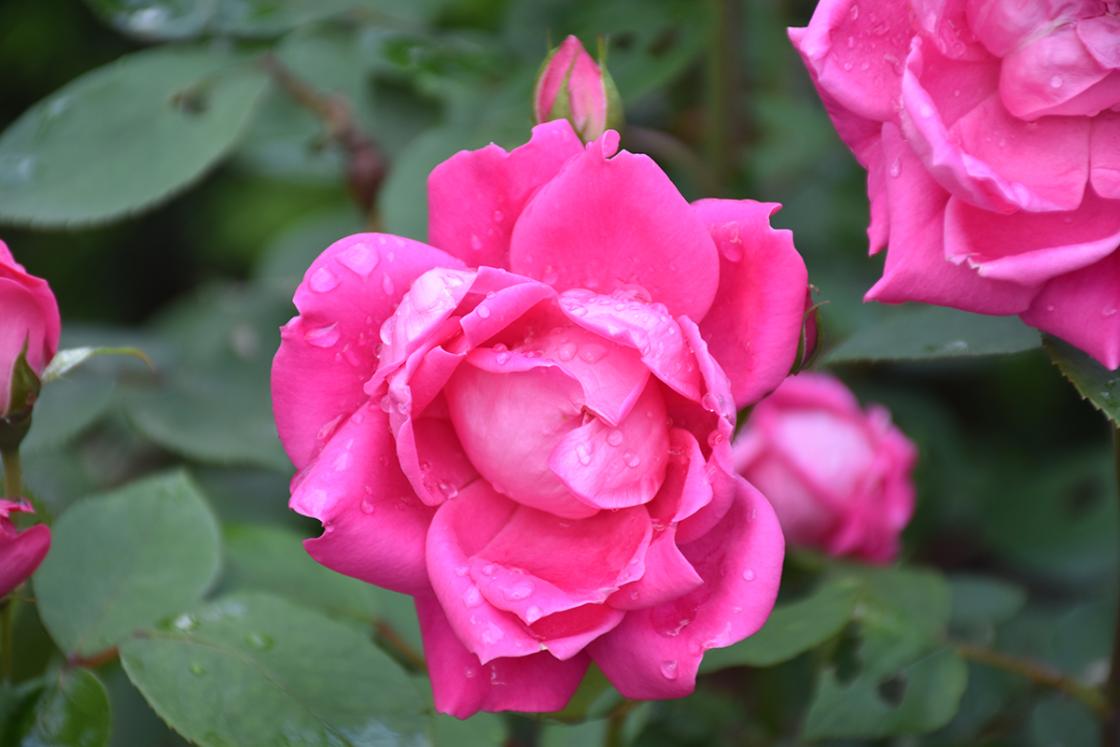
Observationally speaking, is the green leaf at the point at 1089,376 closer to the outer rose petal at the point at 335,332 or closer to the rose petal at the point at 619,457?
the rose petal at the point at 619,457

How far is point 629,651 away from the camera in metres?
0.73

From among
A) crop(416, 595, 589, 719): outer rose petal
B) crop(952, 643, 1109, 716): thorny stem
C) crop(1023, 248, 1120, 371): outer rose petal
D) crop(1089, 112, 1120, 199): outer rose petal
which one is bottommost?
crop(952, 643, 1109, 716): thorny stem

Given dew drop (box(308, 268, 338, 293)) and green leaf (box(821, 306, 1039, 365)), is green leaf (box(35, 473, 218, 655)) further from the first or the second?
green leaf (box(821, 306, 1039, 365))

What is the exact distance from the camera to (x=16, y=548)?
78 centimetres

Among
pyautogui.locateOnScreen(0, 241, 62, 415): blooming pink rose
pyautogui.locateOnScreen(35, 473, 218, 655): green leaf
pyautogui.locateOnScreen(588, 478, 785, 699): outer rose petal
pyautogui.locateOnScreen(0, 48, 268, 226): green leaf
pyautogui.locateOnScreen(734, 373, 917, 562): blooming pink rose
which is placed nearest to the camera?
pyautogui.locateOnScreen(588, 478, 785, 699): outer rose petal

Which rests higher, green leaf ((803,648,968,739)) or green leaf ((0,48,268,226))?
green leaf ((0,48,268,226))

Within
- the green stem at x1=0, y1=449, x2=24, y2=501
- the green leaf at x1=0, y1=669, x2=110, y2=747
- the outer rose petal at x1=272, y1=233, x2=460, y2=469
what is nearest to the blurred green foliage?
the green leaf at x1=0, y1=669, x2=110, y2=747

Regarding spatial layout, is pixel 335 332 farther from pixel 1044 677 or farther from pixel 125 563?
pixel 1044 677

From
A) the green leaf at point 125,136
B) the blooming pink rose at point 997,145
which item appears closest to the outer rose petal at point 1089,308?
the blooming pink rose at point 997,145

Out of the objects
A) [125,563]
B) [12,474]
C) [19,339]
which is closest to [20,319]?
[19,339]

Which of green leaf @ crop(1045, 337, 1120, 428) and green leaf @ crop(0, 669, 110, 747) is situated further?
green leaf @ crop(0, 669, 110, 747)

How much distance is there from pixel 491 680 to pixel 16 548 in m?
0.32

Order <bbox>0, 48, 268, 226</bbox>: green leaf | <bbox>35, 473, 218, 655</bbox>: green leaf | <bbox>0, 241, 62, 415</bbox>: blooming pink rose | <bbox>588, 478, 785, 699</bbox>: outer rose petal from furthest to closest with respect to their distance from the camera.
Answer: <bbox>0, 48, 268, 226</bbox>: green leaf
<bbox>35, 473, 218, 655</bbox>: green leaf
<bbox>0, 241, 62, 415</bbox>: blooming pink rose
<bbox>588, 478, 785, 699</bbox>: outer rose petal

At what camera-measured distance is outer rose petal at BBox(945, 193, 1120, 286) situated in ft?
2.37
